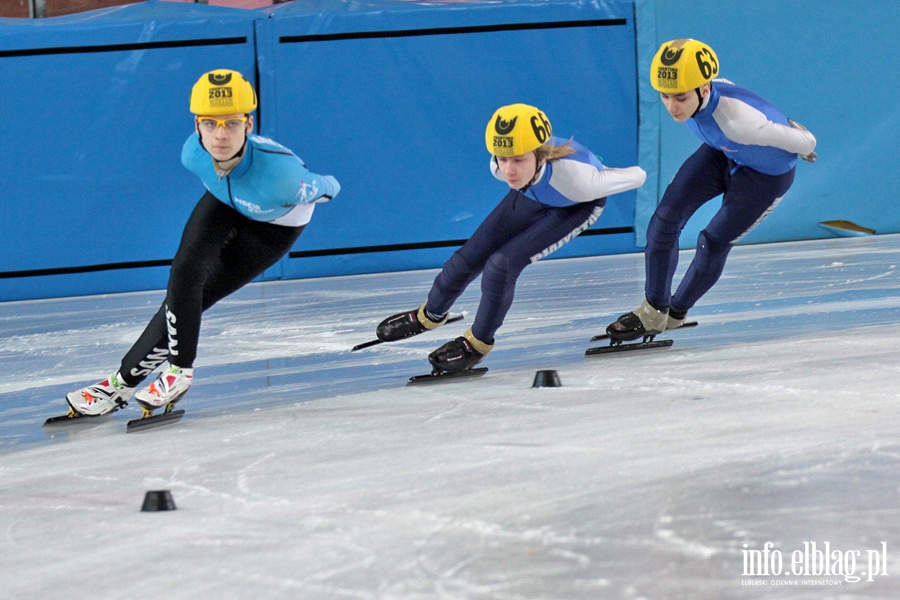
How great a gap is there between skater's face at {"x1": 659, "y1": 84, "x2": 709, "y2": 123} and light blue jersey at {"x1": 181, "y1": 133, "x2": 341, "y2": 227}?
55.6 inches

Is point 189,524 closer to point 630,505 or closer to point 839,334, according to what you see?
point 630,505

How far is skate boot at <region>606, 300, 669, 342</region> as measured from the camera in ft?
14.5

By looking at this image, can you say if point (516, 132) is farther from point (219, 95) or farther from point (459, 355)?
point (219, 95)

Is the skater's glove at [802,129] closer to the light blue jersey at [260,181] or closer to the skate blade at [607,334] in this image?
the skate blade at [607,334]

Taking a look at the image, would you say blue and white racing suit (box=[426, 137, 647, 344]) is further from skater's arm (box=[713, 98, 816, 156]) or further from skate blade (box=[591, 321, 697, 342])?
skate blade (box=[591, 321, 697, 342])

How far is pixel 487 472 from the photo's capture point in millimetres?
2607

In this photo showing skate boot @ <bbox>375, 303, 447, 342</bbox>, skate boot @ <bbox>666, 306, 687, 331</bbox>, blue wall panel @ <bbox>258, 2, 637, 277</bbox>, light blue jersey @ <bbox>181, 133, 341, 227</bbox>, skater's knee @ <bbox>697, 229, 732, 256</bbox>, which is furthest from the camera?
blue wall panel @ <bbox>258, 2, 637, 277</bbox>

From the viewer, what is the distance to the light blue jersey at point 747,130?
4.10 metres

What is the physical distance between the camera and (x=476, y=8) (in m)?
7.82

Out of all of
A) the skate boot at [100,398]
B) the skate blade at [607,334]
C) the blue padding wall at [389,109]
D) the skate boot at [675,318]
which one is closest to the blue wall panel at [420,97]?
the blue padding wall at [389,109]

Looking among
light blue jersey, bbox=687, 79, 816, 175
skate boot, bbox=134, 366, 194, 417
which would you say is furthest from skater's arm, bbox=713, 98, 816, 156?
skate boot, bbox=134, 366, 194, 417

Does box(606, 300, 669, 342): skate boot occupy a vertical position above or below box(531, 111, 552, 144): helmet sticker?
below

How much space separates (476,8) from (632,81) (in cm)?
130

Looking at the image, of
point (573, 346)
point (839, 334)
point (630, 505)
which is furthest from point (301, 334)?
point (630, 505)
